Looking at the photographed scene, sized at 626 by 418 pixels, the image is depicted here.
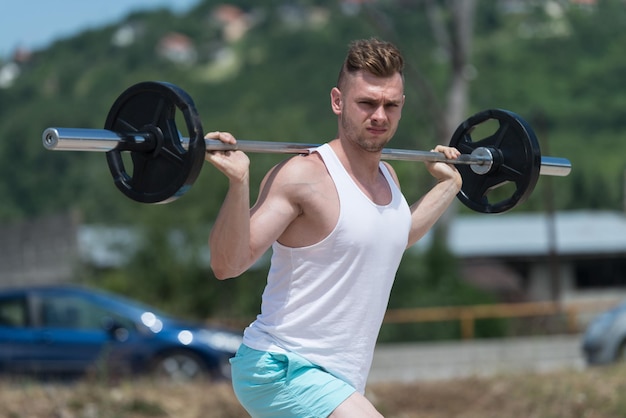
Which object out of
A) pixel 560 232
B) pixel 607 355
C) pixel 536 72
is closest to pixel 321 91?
pixel 536 72

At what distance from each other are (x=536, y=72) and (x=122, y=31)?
5404 cm

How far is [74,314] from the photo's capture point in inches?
497

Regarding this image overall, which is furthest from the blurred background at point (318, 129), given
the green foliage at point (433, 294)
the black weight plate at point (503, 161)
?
the black weight plate at point (503, 161)

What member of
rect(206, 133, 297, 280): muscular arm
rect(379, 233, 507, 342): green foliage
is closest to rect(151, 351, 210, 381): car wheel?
rect(206, 133, 297, 280): muscular arm

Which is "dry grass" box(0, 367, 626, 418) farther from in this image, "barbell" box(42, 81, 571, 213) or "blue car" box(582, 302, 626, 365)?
"blue car" box(582, 302, 626, 365)

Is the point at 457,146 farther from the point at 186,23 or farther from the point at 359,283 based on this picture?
the point at 186,23

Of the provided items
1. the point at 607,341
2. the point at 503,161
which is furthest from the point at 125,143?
the point at 607,341

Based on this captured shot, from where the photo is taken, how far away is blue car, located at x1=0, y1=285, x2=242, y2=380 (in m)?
12.3

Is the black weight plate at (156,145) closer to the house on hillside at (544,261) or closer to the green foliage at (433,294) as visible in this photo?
the green foliage at (433,294)

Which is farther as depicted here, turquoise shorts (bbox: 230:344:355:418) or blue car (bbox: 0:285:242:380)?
blue car (bbox: 0:285:242:380)

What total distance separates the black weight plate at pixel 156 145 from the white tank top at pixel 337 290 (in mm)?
470

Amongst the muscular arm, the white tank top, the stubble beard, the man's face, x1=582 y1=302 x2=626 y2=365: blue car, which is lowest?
x1=582 y1=302 x2=626 y2=365: blue car

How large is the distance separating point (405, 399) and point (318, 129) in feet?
148

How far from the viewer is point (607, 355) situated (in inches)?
527
